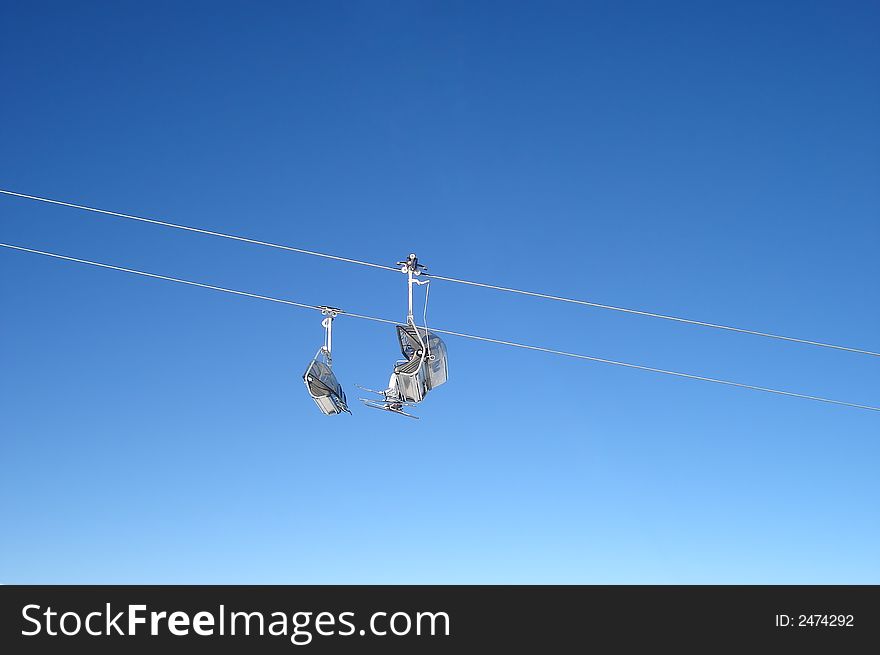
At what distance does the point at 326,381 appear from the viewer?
9.65 metres

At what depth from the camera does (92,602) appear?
29.9 ft

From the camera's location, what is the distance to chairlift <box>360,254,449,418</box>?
9.43 m

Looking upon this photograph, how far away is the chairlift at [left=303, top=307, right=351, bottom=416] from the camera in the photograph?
955 cm

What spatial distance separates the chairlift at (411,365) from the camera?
9430mm

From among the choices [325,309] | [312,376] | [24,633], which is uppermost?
[325,309]

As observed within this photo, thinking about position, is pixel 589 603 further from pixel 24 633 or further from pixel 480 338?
pixel 24 633

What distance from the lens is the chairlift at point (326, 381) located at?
31.3ft

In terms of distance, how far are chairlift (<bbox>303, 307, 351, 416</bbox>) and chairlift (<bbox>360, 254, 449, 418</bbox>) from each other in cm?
40

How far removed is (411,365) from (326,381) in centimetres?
88

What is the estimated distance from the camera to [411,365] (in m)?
9.46

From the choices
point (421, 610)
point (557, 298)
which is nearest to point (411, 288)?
point (557, 298)

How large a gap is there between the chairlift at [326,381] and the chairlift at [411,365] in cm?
40

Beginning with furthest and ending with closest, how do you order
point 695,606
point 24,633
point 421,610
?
point 695,606
point 421,610
point 24,633

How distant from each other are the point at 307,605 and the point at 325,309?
2858 mm
